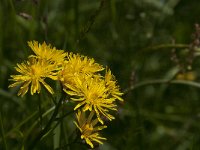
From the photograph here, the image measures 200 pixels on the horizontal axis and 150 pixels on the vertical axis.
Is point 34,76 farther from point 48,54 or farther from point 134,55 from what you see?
point 134,55

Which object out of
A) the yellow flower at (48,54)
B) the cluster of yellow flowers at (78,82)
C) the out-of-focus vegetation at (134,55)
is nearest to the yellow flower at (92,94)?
the cluster of yellow flowers at (78,82)

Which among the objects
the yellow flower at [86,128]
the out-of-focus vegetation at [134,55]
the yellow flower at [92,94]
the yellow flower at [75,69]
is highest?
the out-of-focus vegetation at [134,55]

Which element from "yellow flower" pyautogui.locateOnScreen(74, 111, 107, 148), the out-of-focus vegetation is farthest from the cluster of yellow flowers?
the out-of-focus vegetation

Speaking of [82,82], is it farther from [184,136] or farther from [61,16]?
[61,16]

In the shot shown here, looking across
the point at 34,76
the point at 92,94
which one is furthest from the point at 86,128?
the point at 34,76

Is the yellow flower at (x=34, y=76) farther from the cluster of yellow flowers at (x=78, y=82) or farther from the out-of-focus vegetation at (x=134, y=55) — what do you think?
the out-of-focus vegetation at (x=134, y=55)

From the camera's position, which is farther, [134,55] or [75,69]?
[134,55]

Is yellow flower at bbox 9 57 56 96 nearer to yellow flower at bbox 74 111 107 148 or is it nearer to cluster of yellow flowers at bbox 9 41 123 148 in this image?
cluster of yellow flowers at bbox 9 41 123 148
